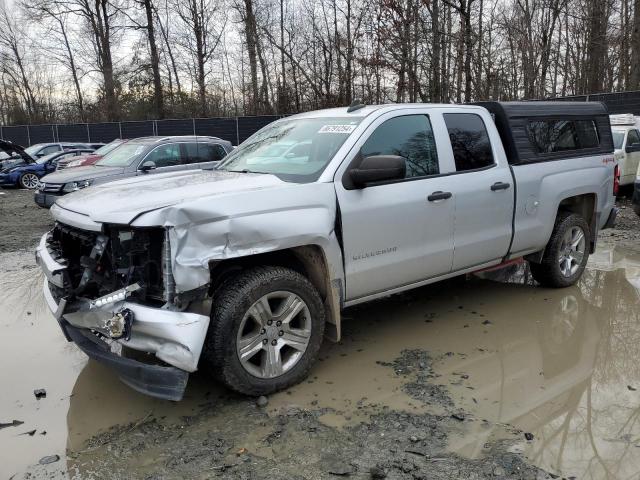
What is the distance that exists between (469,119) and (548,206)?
4.14 feet

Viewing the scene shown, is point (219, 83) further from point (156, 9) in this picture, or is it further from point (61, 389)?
point (61, 389)

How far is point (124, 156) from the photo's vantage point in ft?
37.3

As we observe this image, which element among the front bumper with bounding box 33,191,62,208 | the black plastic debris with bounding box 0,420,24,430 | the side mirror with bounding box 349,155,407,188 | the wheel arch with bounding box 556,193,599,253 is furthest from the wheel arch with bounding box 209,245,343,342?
the front bumper with bounding box 33,191,62,208

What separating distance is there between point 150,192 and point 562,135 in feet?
13.9

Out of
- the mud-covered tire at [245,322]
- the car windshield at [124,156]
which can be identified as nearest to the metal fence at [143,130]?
the car windshield at [124,156]

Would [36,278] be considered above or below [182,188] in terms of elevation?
below

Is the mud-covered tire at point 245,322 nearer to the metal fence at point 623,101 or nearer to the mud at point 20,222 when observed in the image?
the mud at point 20,222

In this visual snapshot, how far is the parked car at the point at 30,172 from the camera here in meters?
18.0

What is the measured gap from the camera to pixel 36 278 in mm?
6777

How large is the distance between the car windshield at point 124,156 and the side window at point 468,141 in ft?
26.0

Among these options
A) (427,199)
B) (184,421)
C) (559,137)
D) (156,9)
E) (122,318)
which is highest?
(156,9)

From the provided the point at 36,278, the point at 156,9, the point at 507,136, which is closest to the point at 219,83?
the point at 156,9

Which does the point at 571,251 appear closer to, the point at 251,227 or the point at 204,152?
the point at 251,227

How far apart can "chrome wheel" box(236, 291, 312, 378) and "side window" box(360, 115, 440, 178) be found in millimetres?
1312
